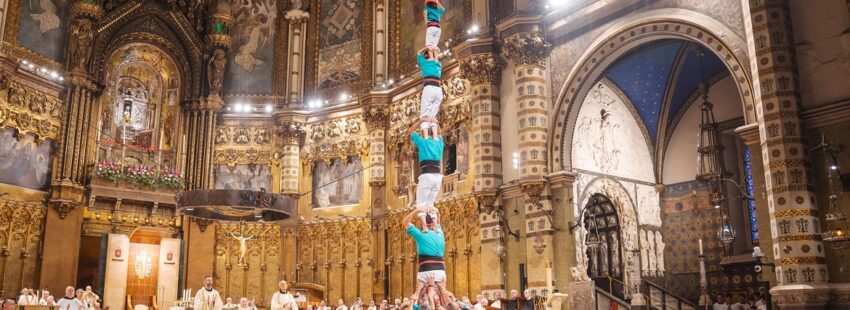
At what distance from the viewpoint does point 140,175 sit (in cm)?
2852

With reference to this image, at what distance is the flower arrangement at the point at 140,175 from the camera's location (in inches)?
1109

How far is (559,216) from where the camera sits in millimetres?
21219

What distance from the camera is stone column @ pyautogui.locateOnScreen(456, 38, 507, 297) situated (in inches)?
874

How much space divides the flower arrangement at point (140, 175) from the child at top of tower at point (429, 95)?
19425mm

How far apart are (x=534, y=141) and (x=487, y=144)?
1.79 meters

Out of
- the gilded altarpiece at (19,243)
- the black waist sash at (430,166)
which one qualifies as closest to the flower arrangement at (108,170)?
the gilded altarpiece at (19,243)

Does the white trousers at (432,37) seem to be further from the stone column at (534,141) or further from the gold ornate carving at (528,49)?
the gold ornate carving at (528,49)

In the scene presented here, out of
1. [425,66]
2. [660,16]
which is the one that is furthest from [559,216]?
[425,66]

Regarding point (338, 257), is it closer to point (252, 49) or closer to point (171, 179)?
point (171, 179)

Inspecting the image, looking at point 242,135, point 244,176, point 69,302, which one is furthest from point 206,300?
point 242,135

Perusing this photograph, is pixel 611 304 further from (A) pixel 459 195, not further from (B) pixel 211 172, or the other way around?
(B) pixel 211 172

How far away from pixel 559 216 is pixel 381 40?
1183cm

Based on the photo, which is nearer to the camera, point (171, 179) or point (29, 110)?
point (29, 110)

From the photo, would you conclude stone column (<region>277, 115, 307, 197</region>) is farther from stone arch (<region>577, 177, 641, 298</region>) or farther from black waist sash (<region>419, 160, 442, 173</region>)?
black waist sash (<region>419, 160, 442, 173</region>)
